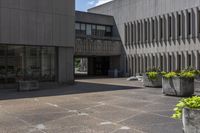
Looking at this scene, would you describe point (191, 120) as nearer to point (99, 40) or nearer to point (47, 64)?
point (47, 64)

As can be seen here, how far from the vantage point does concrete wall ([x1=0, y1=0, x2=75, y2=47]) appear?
2264 cm

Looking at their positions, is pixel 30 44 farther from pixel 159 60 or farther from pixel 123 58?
pixel 123 58

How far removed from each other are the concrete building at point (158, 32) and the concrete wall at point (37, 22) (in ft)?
51.5

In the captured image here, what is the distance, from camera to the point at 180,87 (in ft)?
55.6

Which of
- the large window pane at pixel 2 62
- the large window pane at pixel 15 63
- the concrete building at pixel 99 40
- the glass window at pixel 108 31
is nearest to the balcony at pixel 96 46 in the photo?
the concrete building at pixel 99 40

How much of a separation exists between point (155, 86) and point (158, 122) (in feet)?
46.3

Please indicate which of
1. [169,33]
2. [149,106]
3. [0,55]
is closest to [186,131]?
[149,106]

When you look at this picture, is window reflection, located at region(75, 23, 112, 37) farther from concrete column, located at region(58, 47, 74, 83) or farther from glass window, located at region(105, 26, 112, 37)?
concrete column, located at region(58, 47, 74, 83)

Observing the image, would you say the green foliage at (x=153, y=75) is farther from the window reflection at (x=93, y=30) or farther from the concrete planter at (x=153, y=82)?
the window reflection at (x=93, y=30)

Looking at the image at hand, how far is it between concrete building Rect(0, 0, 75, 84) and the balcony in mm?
15794

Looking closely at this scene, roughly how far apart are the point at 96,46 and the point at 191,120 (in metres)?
37.9

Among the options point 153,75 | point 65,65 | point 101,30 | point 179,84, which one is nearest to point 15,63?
point 65,65

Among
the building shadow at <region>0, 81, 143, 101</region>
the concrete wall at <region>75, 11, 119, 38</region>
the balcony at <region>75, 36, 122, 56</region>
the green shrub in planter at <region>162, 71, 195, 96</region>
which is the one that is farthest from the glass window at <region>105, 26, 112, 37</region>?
the green shrub in planter at <region>162, 71, 195, 96</region>

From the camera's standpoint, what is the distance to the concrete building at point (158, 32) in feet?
117
